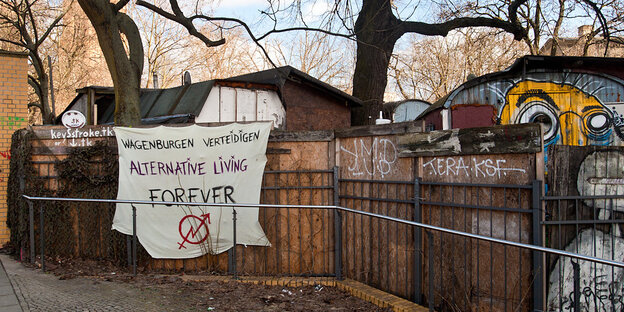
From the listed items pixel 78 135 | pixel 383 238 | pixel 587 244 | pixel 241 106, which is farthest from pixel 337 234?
pixel 241 106

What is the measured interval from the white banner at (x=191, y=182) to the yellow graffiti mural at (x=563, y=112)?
20.9ft

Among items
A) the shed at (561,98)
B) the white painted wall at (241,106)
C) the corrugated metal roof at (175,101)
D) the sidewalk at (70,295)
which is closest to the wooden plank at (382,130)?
the sidewalk at (70,295)

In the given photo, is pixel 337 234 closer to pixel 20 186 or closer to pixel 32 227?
pixel 32 227

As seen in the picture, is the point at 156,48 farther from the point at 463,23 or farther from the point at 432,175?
the point at 432,175

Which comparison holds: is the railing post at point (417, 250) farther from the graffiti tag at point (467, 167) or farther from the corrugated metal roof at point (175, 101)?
the corrugated metal roof at point (175, 101)

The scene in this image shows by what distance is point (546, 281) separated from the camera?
4.62 m

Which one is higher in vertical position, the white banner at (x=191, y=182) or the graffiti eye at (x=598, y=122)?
the graffiti eye at (x=598, y=122)

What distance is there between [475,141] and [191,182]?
3940 millimetres

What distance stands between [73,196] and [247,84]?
731 cm

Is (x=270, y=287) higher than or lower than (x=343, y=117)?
lower

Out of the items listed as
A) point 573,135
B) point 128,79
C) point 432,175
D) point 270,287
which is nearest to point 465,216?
point 432,175

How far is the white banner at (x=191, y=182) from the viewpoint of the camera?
6629 mm

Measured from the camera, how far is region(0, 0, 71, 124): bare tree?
21438 mm

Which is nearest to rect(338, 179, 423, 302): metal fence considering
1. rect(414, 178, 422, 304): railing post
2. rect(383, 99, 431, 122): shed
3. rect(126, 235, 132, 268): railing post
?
rect(414, 178, 422, 304): railing post
